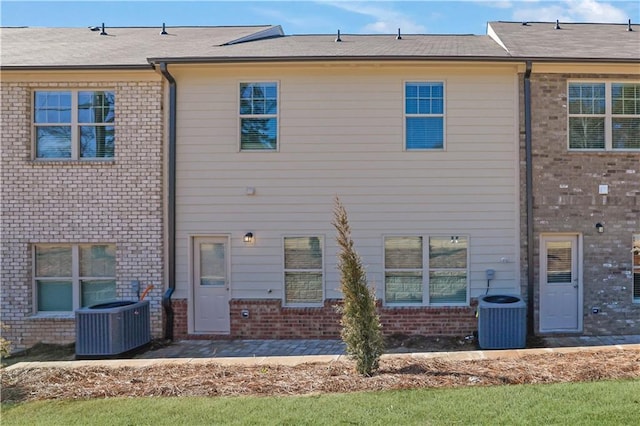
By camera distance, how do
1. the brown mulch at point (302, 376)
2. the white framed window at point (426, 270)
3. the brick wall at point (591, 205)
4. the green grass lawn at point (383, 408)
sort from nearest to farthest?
the green grass lawn at point (383, 408)
the brown mulch at point (302, 376)
the brick wall at point (591, 205)
the white framed window at point (426, 270)

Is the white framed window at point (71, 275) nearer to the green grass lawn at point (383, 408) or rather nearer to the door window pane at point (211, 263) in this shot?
the door window pane at point (211, 263)

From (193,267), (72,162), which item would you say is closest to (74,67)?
(72,162)

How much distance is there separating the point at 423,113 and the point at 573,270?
4346 millimetres

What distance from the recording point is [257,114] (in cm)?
874

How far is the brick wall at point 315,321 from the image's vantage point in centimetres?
849

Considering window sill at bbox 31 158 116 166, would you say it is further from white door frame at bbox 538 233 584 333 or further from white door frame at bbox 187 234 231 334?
white door frame at bbox 538 233 584 333

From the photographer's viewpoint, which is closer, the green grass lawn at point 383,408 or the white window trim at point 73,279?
the green grass lawn at point 383,408

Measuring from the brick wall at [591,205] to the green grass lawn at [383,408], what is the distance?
3.94m

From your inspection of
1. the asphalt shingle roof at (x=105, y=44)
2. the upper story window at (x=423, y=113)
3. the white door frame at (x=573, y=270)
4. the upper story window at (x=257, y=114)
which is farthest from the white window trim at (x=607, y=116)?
the asphalt shingle roof at (x=105, y=44)

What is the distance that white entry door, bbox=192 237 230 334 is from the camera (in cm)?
880

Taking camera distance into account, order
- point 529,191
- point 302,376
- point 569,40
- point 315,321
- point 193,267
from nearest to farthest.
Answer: point 302,376 → point 529,191 → point 315,321 → point 193,267 → point 569,40

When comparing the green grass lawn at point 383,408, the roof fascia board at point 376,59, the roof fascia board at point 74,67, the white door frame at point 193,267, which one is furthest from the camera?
the white door frame at point 193,267

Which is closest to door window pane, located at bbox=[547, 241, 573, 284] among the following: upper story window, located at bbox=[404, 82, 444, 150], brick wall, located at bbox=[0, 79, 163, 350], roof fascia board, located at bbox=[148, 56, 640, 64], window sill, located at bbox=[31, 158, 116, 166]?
upper story window, located at bbox=[404, 82, 444, 150]

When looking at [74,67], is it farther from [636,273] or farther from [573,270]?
[636,273]
